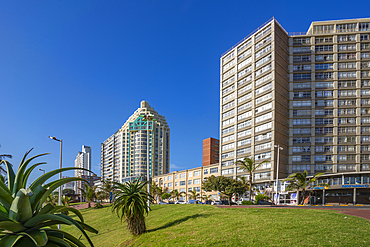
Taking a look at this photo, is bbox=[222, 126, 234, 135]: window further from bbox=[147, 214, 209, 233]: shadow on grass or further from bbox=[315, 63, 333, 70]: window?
bbox=[147, 214, 209, 233]: shadow on grass

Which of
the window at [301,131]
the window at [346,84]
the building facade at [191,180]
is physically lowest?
the building facade at [191,180]

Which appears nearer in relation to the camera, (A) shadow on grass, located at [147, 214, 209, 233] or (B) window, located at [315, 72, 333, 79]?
(A) shadow on grass, located at [147, 214, 209, 233]

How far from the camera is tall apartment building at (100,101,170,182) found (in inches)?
5989

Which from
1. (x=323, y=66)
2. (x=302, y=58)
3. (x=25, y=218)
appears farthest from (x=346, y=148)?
(x=25, y=218)

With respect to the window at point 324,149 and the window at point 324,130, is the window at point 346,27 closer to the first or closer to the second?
the window at point 324,130

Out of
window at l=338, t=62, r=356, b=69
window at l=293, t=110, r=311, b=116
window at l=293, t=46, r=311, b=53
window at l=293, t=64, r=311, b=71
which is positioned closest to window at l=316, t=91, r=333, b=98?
window at l=293, t=110, r=311, b=116

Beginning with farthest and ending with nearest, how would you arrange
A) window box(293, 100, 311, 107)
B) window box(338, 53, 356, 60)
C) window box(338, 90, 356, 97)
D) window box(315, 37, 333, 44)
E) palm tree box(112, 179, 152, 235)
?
window box(315, 37, 333, 44)
window box(293, 100, 311, 107)
window box(338, 53, 356, 60)
window box(338, 90, 356, 97)
palm tree box(112, 179, 152, 235)

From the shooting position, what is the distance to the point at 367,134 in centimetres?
7400

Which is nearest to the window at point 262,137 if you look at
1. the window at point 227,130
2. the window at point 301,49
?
the window at point 227,130

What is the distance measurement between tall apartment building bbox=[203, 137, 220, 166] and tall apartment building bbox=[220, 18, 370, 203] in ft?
135

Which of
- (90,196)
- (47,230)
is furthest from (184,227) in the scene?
(90,196)

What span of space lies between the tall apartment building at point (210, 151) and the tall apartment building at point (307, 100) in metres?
41.0

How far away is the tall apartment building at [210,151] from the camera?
417ft

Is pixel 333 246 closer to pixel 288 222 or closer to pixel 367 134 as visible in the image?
pixel 288 222
